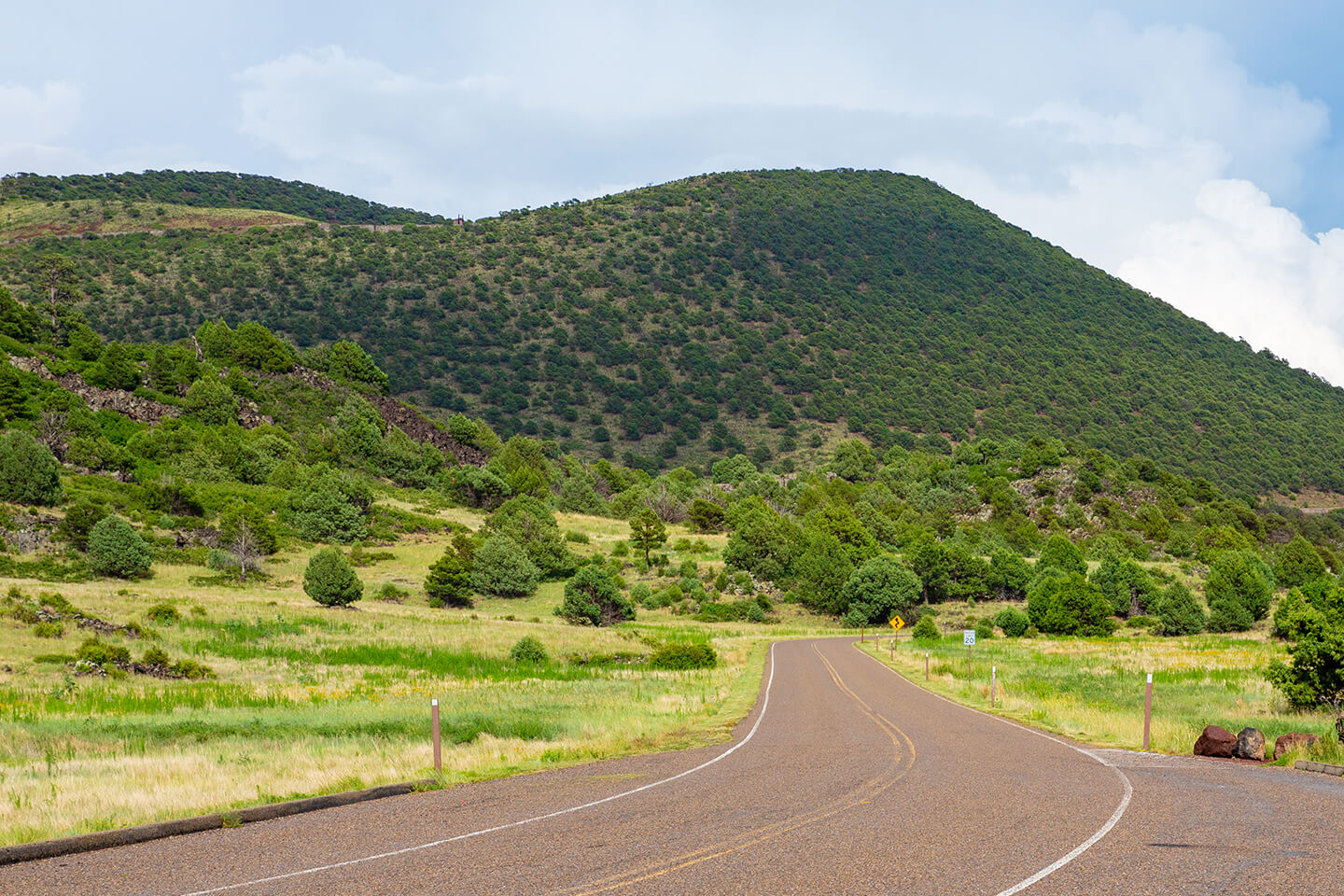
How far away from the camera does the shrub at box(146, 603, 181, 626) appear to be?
39.3m

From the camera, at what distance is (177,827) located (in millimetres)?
10312

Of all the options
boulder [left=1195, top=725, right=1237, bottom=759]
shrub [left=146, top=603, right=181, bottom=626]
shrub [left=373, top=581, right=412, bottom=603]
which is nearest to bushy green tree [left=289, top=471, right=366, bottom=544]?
shrub [left=373, top=581, right=412, bottom=603]

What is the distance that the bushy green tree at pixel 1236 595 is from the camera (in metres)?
68.8

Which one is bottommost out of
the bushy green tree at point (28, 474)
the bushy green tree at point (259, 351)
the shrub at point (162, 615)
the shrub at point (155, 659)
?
the shrub at point (155, 659)

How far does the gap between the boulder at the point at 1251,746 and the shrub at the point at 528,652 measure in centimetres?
2926

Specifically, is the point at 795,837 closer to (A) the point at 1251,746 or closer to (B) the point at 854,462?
(A) the point at 1251,746

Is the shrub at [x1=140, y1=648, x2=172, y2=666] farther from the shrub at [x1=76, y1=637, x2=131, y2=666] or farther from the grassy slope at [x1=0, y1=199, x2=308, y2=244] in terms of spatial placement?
the grassy slope at [x1=0, y1=199, x2=308, y2=244]

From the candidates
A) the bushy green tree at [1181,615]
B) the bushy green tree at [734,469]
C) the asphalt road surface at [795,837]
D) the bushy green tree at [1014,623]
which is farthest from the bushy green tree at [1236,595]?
the bushy green tree at [734,469]

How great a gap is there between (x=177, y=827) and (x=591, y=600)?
5050 centimetres

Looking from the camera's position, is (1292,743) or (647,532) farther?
(647,532)

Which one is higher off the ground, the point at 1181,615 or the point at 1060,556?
the point at 1060,556

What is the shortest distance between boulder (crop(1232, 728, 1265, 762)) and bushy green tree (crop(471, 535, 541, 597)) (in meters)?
56.6

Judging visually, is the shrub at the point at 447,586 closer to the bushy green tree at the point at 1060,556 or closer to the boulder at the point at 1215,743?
the bushy green tree at the point at 1060,556

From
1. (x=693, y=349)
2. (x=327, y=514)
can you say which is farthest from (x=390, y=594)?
(x=693, y=349)
